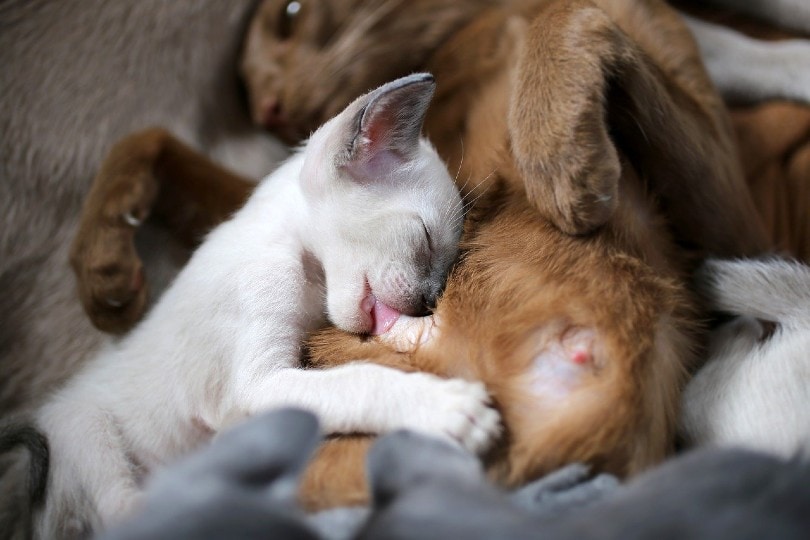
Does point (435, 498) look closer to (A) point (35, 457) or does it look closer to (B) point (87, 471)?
(B) point (87, 471)

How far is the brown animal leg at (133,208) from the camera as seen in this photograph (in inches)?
51.1

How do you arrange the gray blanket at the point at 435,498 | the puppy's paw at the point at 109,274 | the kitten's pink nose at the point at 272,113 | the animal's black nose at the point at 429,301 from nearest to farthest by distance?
the gray blanket at the point at 435,498, the animal's black nose at the point at 429,301, the puppy's paw at the point at 109,274, the kitten's pink nose at the point at 272,113

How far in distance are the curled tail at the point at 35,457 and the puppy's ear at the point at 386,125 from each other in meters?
0.58

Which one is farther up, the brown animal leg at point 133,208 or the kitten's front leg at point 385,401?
the brown animal leg at point 133,208

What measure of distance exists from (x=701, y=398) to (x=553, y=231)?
0.28m

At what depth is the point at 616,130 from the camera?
121 cm

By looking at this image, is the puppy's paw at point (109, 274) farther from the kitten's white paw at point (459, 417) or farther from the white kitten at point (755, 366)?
the white kitten at point (755, 366)

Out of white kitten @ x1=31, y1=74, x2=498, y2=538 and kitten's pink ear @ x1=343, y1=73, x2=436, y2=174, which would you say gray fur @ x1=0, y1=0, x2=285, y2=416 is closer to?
white kitten @ x1=31, y1=74, x2=498, y2=538

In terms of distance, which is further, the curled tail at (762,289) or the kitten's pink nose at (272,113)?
the kitten's pink nose at (272,113)

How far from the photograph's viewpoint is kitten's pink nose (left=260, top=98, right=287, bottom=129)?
1.52 metres

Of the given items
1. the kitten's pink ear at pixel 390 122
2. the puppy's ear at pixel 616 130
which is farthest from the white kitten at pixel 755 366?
the kitten's pink ear at pixel 390 122

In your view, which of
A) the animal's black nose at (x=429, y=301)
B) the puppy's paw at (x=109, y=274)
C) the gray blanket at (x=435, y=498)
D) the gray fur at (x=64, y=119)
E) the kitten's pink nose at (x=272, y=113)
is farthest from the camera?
the kitten's pink nose at (x=272, y=113)

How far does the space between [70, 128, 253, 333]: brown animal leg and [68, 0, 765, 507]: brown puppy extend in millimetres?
63

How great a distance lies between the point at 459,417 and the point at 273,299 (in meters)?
0.35
